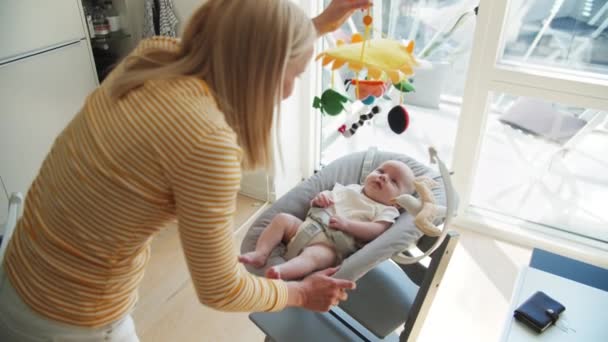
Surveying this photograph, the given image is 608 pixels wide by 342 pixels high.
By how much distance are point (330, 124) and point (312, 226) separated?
1.49 m

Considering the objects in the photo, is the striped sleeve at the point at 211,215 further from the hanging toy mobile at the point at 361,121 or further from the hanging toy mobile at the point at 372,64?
the hanging toy mobile at the point at 361,121

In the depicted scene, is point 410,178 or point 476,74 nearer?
point 410,178

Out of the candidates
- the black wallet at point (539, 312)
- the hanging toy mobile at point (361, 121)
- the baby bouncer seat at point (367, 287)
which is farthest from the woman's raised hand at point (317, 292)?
the hanging toy mobile at point (361, 121)

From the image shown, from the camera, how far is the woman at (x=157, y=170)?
0.78m

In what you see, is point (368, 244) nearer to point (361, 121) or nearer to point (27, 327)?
point (361, 121)

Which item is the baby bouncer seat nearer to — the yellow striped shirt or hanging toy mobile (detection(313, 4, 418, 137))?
hanging toy mobile (detection(313, 4, 418, 137))

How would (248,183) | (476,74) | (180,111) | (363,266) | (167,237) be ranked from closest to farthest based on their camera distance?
1. (180,111)
2. (363,266)
3. (476,74)
4. (167,237)
5. (248,183)

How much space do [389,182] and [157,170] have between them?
3.68ft

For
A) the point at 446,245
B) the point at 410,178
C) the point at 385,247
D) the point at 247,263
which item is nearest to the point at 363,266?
the point at 385,247

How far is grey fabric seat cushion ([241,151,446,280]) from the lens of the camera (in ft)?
4.50

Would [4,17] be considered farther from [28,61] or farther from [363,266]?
[363,266]

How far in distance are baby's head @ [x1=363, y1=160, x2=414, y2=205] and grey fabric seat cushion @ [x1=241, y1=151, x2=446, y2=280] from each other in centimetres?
4

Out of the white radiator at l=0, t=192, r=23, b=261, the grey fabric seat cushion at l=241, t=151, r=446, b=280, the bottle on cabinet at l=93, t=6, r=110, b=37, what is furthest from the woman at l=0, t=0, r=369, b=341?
the bottle on cabinet at l=93, t=6, r=110, b=37

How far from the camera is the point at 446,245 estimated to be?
53.6 inches
